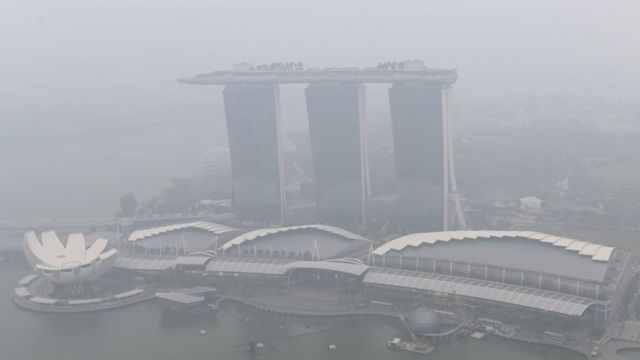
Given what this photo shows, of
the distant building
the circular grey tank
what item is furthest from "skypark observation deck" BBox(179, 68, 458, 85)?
the circular grey tank

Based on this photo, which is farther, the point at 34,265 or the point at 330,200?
the point at 330,200

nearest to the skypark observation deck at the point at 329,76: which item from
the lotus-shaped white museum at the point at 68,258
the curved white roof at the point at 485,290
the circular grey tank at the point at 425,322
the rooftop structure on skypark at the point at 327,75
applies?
the rooftop structure on skypark at the point at 327,75

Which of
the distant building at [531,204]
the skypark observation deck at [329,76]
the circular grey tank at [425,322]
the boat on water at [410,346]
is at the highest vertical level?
the skypark observation deck at [329,76]

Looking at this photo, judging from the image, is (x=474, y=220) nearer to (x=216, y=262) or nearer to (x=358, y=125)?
(x=358, y=125)

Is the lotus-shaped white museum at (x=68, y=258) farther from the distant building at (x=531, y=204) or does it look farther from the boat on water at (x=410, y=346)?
the distant building at (x=531, y=204)

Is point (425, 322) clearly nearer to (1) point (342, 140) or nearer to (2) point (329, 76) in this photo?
(1) point (342, 140)

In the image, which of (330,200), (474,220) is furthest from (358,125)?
(474,220)

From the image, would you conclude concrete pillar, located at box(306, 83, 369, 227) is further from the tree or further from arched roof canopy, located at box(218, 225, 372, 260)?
the tree
